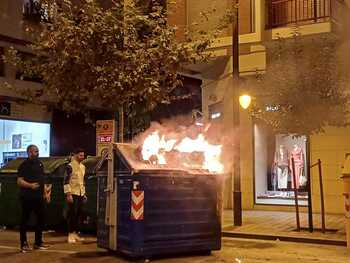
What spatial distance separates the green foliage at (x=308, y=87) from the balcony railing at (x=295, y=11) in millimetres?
3830

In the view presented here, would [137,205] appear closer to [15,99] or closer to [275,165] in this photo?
[275,165]

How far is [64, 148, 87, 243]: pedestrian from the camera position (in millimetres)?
11156

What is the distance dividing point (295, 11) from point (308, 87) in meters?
5.46

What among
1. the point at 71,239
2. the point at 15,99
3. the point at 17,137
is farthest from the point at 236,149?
the point at 17,137

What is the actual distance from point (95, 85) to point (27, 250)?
4.05 metres

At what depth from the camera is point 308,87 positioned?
462 inches

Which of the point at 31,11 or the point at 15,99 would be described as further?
the point at 31,11

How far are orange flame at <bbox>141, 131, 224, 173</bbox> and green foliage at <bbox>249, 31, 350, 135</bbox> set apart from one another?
5.98 ft

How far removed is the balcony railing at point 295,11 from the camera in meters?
15.9

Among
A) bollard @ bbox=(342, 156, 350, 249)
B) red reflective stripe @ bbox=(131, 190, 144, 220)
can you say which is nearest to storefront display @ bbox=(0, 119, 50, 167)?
red reflective stripe @ bbox=(131, 190, 144, 220)

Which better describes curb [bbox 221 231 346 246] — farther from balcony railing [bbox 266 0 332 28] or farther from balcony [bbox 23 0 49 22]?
→ balcony [bbox 23 0 49 22]

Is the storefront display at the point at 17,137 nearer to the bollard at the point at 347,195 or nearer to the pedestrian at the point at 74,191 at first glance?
the pedestrian at the point at 74,191

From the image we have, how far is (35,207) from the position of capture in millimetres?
10312

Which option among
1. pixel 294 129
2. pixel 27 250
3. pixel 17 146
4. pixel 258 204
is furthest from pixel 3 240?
pixel 17 146
